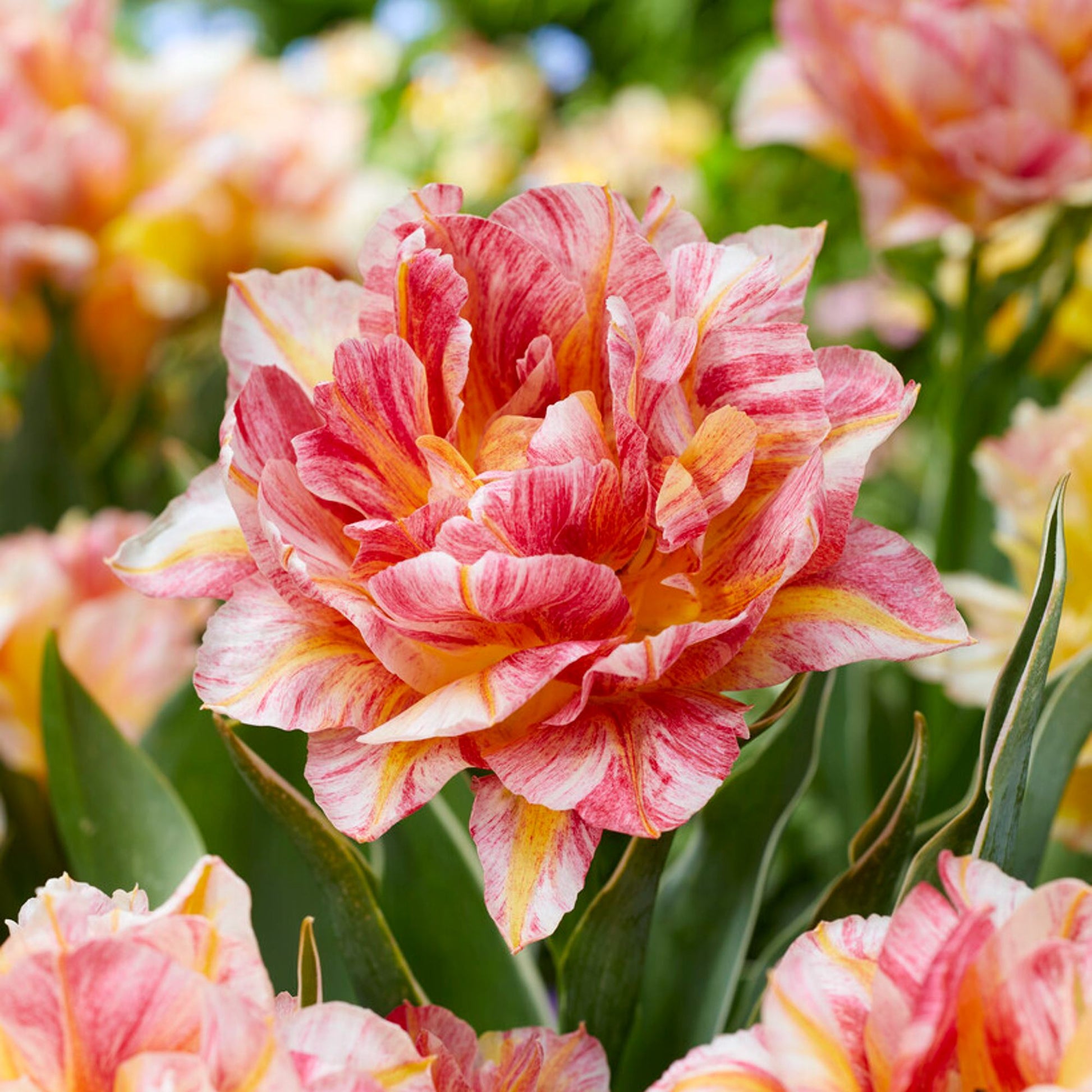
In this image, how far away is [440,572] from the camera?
0.76 feet

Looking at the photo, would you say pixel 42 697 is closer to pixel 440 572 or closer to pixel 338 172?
pixel 440 572

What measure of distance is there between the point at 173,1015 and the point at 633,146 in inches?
57.5

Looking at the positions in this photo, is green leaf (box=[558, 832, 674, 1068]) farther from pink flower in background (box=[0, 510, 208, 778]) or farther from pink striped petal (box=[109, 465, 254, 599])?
pink flower in background (box=[0, 510, 208, 778])

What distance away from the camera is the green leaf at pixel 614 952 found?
29 cm

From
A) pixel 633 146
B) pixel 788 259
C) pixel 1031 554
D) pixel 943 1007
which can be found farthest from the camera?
pixel 633 146

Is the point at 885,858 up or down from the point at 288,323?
down

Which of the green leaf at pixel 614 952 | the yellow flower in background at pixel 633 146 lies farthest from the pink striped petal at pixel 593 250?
the yellow flower in background at pixel 633 146

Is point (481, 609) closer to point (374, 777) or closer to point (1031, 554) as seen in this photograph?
point (374, 777)

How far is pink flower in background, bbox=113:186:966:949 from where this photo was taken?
0.78 ft

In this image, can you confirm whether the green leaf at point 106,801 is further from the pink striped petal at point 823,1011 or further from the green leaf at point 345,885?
the pink striped petal at point 823,1011

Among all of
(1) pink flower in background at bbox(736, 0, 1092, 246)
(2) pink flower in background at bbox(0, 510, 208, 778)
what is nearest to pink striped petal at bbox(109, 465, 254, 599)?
(2) pink flower in background at bbox(0, 510, 208, 778)

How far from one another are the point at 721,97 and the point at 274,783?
76.9 inches

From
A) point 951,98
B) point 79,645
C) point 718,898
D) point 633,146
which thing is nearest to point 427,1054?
point 718,898

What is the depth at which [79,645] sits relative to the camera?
504 millimetres
